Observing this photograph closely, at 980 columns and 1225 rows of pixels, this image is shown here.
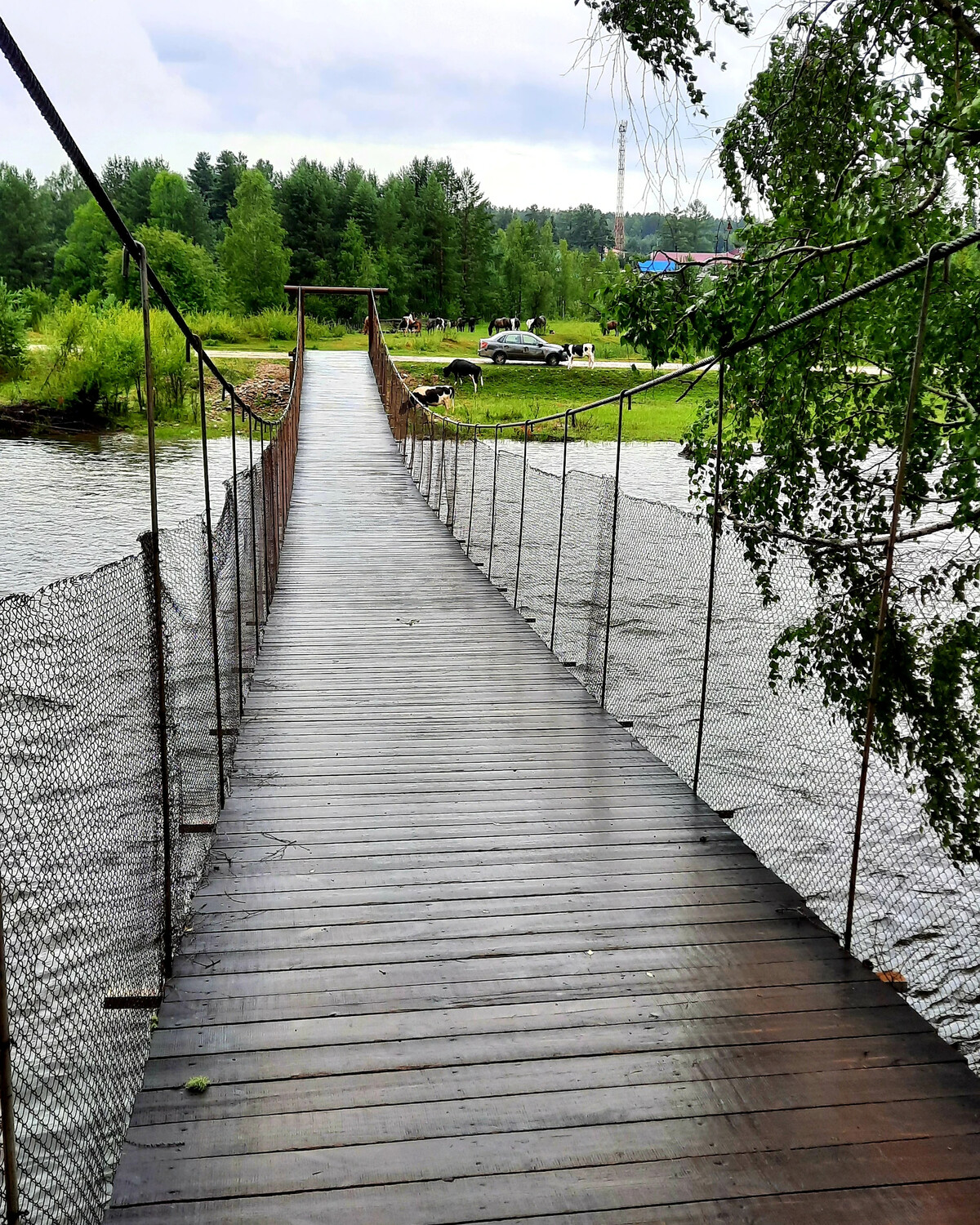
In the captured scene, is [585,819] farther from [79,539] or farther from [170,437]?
[170,437]

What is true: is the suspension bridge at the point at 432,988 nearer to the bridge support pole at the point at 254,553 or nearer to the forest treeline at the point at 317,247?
the bridge support pole at the point at 254,553

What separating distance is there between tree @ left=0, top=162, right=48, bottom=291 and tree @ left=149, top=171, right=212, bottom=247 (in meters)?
12.2

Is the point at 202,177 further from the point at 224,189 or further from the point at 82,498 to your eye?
the point at 82,498

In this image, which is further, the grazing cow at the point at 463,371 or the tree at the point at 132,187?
the tree at the point at 132,187

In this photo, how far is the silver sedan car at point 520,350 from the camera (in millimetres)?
32031

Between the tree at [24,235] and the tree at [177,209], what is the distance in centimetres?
1217

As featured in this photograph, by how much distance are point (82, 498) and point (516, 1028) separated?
17.8 meters

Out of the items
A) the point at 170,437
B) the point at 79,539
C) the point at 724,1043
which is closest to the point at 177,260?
the point at 170,437

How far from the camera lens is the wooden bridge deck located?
192 centimetres

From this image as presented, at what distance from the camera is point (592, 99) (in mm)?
3375

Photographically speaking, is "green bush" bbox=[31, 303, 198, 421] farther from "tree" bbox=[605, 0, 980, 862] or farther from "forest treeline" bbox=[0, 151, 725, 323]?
"tree" bbox=[605, 0, 980, 862]

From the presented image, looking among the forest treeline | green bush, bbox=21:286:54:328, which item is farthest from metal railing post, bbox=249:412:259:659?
the forest treeline

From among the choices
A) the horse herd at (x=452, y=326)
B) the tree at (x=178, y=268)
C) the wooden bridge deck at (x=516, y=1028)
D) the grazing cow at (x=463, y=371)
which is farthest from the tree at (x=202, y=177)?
the wooden bridge deck at (x=516, y=1028)

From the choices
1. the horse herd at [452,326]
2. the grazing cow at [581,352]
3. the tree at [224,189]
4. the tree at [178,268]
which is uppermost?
the tree at [224,189]
